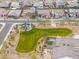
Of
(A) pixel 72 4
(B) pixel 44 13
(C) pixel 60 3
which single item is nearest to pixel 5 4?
(B) pixel 44 13

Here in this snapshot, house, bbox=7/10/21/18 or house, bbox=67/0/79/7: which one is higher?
house, bbox=7/10/21/18

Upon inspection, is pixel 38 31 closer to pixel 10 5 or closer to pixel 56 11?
pixel 56 11

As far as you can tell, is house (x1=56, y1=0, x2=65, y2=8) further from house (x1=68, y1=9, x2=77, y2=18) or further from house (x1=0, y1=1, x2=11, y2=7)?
house (x1=0, y1=1, x2=11, y2=7)

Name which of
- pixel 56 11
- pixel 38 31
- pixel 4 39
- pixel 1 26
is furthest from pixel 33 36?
pixel 56 11

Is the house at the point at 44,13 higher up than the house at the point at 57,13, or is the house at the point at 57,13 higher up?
the house at the point at 44,13

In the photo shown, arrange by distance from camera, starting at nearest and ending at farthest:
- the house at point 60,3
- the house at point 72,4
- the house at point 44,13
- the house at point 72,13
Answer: the house at point 72,13, the house at point 44,13, the house at point 60,3, the house at point 72,4

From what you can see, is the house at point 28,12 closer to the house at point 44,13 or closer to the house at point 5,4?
the house at point 44,13

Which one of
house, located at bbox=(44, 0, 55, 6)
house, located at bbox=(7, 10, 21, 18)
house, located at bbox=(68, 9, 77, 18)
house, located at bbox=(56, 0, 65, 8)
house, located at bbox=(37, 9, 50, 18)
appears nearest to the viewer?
house, located at bbox=(68, 9, 77, 18)

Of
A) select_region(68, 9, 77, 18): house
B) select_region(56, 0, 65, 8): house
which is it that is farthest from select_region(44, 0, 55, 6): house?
select_region(68, 9, 77, 18): house

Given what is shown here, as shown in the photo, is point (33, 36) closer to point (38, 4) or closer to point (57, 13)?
point (57, 13)

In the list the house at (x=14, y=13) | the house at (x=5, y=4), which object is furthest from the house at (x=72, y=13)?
the house at (x=5, y=4)
